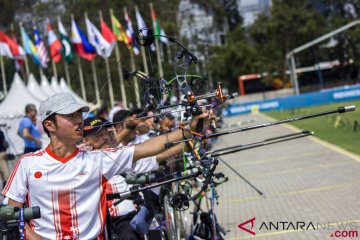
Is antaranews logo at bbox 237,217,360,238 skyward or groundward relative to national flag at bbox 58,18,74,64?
groundward

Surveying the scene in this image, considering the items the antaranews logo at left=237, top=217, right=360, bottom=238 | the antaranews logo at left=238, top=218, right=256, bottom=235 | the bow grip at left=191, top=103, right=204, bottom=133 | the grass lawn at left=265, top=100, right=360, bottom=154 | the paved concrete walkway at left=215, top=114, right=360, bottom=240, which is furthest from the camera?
the grass lawn at left=265, top=100, right=360, bottom=154

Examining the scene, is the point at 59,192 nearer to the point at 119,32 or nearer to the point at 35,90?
the point at 119,32

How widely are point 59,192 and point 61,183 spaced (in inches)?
2.5

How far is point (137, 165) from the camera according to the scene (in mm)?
4152

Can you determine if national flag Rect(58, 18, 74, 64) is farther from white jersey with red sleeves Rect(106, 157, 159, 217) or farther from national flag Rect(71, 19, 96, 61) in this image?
white jersey with red sleeves Rect(106, 157, 159, 217)

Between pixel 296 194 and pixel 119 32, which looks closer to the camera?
pixel 296 194

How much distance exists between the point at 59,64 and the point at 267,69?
32538mm

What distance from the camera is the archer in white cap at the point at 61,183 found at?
11.6ft

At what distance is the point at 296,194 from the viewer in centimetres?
941

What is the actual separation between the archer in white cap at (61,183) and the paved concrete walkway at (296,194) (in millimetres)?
3706

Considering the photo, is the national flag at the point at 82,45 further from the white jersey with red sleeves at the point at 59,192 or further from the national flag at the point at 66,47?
the white jersey with red sleeves at the point at 59,192

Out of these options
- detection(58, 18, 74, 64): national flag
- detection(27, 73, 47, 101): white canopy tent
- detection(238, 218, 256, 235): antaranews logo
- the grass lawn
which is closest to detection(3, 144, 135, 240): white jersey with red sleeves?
detection(238, 218, 256, 235): antaranews logo

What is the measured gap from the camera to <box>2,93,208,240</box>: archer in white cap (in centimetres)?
353

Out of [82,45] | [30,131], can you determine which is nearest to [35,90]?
[82,45]
